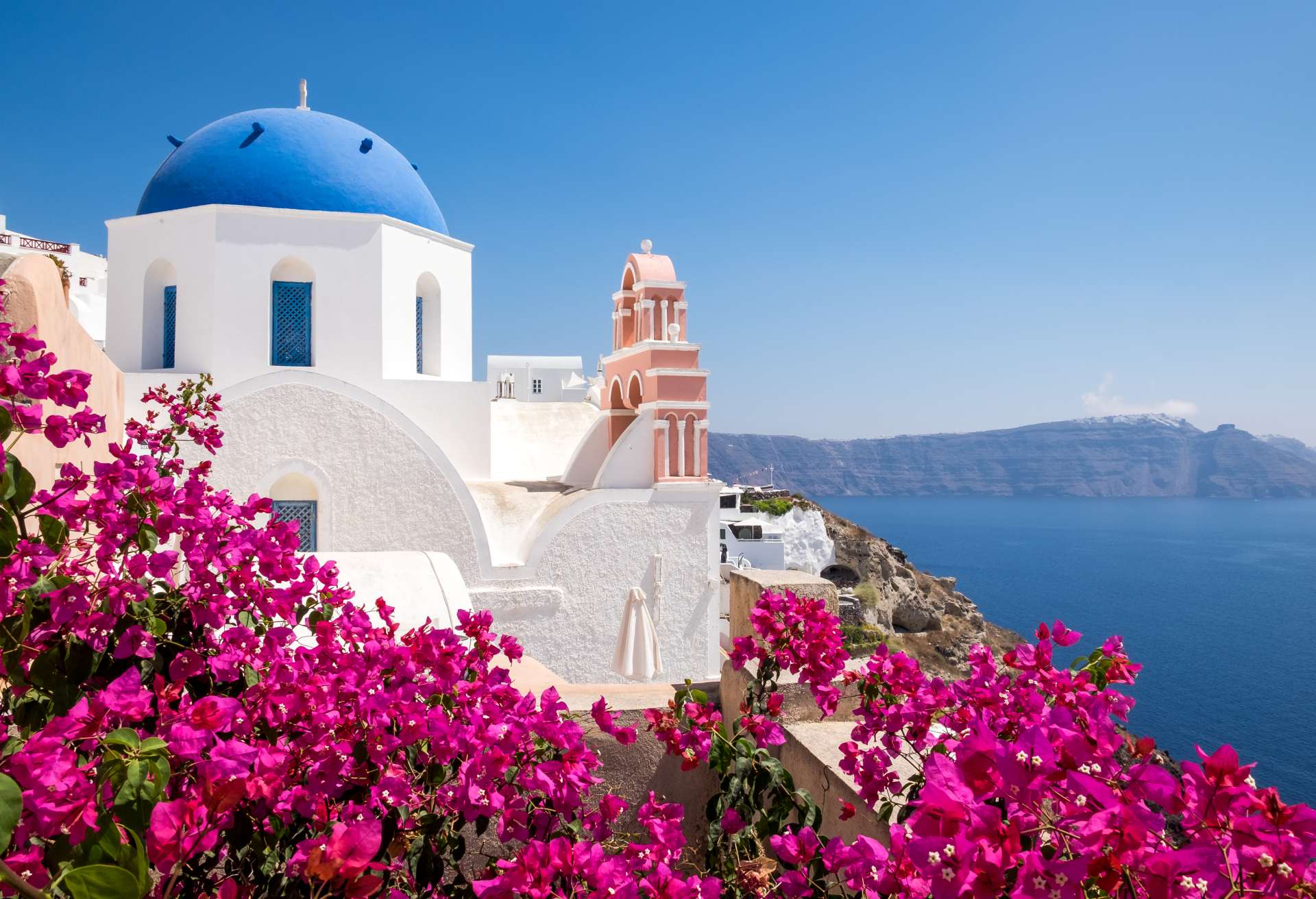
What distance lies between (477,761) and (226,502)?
0.95 m

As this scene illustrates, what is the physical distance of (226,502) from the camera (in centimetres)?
191

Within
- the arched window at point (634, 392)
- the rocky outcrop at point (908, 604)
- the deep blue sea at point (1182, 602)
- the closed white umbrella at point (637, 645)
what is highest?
the arched window at point (634, 392)

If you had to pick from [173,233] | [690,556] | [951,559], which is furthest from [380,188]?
[951,559]

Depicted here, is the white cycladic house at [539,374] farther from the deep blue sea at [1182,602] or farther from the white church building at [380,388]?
the white church building at [380,388]

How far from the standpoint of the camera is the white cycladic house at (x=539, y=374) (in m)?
32.2

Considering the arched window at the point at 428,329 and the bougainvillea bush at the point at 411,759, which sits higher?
the arched window at the point at 428,329

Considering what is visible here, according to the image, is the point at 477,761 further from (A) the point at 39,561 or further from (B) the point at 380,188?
(B) the point at 380,188

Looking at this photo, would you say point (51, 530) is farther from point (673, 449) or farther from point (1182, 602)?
point (1182, 602)

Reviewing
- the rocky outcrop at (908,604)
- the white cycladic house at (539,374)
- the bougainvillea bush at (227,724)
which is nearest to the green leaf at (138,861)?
the bougainvillea bush at (227,724)

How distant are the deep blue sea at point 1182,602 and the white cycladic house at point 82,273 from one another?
74.4 feet

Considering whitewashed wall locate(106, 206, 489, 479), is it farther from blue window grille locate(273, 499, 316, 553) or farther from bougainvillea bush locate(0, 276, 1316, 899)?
bougainvillea bush locate(0, 276, 1316, 899)

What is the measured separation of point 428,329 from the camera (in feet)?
33.9

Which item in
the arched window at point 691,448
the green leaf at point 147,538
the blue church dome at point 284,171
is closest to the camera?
the green leaf at point 147,538

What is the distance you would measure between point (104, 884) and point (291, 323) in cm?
936
